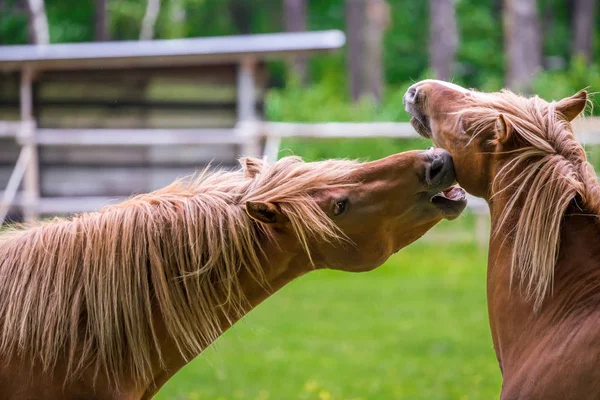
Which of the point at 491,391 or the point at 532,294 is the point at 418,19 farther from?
the point at 532,294

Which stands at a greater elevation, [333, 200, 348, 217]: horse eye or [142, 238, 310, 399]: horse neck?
[333, 200, 348, 217]: horse eye

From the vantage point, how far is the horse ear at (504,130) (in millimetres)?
2881

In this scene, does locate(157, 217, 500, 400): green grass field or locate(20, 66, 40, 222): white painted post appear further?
locate(20, 66, 40, 222): white painted post

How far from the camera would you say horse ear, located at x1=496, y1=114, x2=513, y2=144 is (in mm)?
2881

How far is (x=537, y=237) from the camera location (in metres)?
2.83

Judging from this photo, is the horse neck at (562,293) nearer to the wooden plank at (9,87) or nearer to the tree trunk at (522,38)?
the wooden plank at (9,87)

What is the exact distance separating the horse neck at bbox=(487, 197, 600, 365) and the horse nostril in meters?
0.37

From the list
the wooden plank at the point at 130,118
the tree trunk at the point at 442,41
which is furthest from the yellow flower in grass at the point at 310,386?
the tree trunk at the point at 442,41

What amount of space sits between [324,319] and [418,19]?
82.5 ft

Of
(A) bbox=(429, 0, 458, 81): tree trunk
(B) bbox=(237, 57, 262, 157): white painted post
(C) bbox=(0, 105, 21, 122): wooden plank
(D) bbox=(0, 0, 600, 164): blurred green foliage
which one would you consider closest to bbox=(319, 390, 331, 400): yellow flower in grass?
(B) bbox=(237, 57, 262, 157): white painted post

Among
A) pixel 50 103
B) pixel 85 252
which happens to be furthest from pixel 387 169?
pixel 50 103

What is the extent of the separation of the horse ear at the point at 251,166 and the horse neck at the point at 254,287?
33cm

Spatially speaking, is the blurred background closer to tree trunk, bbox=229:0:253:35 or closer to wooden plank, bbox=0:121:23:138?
wooden plank, bbox=0:121:23:138

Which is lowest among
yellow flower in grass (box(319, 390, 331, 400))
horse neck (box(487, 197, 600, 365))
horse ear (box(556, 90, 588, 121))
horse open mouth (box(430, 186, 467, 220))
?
yellow flower in grass (box(319, 390, 331, 400))
